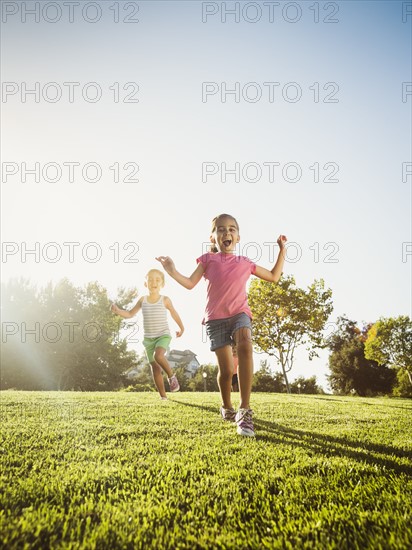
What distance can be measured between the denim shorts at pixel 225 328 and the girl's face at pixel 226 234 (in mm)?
1037

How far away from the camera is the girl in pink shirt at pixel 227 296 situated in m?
4.08

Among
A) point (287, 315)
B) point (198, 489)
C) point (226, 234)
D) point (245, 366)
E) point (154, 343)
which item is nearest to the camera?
point (198, 489)

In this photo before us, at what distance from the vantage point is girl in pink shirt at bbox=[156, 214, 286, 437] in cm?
408

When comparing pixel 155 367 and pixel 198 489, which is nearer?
pixel 198 489

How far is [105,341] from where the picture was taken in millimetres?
41969

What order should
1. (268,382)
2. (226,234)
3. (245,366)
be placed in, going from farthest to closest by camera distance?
1. (268,382)
2. (226,234)
3. (245,366)

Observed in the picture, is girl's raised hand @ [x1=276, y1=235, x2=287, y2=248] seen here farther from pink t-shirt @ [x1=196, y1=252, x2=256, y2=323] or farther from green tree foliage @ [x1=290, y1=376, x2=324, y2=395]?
green tree foliage @ [x1=290, y1=376, x2=324, y2=395]

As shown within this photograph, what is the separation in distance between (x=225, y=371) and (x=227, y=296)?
965mm

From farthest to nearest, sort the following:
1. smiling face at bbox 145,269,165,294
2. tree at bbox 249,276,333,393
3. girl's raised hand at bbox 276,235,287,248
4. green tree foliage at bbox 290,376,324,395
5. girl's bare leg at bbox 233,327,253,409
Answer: green tree foliage at bbox 290,376,324,395 → tree at bbox 249,276,333,393 → smiling face at bbox 145,269,165,294 → girl's raised hand at bbox 276,235,287,248 → girl's bare leg at bbox 233,327,253,409

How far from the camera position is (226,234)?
4.83 meters

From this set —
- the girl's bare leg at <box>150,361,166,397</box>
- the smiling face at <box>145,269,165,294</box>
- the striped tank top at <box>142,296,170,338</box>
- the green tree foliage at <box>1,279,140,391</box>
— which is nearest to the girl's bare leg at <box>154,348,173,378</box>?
the girl's bare leg at <box>150,361,166,397</box>

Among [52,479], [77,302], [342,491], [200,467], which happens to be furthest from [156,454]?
[77,302]

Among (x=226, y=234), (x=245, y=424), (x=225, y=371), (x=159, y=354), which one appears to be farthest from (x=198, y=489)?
(x=159, y=354)

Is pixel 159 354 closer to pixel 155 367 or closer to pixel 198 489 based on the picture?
pixel 155 367
